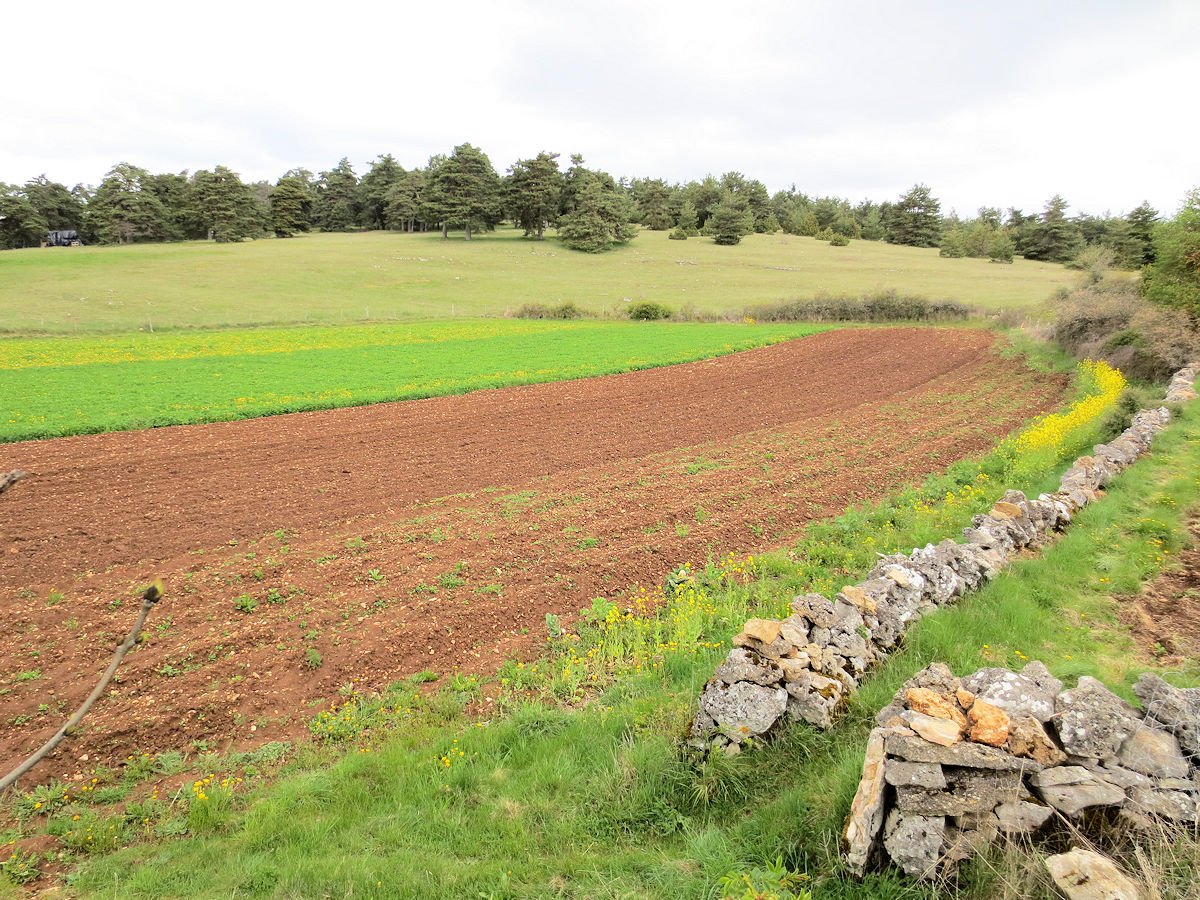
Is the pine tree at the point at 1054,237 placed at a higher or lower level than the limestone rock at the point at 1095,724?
higher

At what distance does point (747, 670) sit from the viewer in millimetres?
5594

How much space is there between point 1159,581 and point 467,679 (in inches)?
350

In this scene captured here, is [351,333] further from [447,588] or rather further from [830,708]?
[830,708]

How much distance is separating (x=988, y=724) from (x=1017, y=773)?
34cm

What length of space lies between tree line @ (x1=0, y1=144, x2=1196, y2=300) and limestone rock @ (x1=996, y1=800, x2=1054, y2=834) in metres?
87.1

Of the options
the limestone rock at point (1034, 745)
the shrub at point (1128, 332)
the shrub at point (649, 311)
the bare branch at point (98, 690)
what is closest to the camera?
the bare branch at point (98, 690)

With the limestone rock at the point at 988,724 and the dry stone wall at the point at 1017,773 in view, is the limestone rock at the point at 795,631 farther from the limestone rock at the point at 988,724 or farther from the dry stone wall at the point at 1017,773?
the limestone rock at the point at 988,724

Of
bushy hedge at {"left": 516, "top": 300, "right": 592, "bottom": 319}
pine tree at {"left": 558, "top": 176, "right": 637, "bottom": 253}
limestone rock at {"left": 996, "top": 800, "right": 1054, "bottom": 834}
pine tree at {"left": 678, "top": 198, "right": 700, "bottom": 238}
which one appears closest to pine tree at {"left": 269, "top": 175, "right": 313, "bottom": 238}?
pine tree at {"left": 558, "top": 176, "right": 637, "bottom": 253}

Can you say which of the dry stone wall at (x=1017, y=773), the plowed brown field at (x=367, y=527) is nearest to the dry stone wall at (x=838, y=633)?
the dry stone wall at (x=1017, y=773)

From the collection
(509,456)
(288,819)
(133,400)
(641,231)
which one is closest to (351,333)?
(133,400)

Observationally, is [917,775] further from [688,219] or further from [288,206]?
[288,206]

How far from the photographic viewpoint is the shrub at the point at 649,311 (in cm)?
5281

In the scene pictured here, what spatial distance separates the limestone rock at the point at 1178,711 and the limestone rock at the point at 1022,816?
1.18 m

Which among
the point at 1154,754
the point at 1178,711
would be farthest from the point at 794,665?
the point at 1178,711
